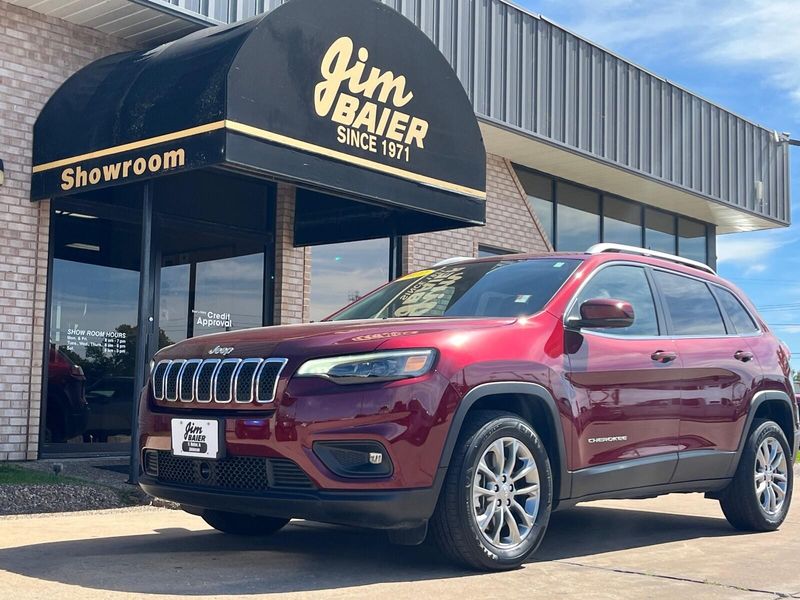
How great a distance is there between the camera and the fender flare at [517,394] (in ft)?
16.0

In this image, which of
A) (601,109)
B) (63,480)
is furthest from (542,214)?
(63,480)

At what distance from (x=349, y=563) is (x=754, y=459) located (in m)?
3.03

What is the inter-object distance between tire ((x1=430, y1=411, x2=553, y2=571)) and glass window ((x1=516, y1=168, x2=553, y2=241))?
11.0 meters

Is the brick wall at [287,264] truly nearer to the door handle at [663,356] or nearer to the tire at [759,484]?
the tire at [759,484]

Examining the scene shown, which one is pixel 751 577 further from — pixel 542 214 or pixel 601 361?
pixel 542 214

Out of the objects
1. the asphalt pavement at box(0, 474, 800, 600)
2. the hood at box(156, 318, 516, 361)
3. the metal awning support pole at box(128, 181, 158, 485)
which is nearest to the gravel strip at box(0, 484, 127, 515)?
the asphalt pavement at box(0, 474, 800, 600)

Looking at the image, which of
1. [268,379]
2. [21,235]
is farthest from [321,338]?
[21,235]

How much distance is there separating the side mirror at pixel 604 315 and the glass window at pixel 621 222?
40.4 ft

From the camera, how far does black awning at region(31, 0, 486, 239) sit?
8094mm

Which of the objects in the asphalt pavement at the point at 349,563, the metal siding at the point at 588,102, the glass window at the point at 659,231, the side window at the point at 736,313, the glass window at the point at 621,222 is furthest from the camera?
the glass window at the point at 659,231

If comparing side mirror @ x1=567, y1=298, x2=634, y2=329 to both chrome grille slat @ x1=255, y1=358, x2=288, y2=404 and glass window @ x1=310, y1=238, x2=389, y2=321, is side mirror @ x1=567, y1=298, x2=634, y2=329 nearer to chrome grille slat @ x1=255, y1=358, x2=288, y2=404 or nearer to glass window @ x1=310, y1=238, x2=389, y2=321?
chrome grille slat @ x1=255, y1=358, x2=288, y2=404

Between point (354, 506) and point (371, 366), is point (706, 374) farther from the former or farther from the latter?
point (354, 506)

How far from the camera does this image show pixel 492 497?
5.08m

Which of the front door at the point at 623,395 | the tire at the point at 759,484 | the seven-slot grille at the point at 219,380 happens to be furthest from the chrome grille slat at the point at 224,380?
the tire at the point at 759,484
